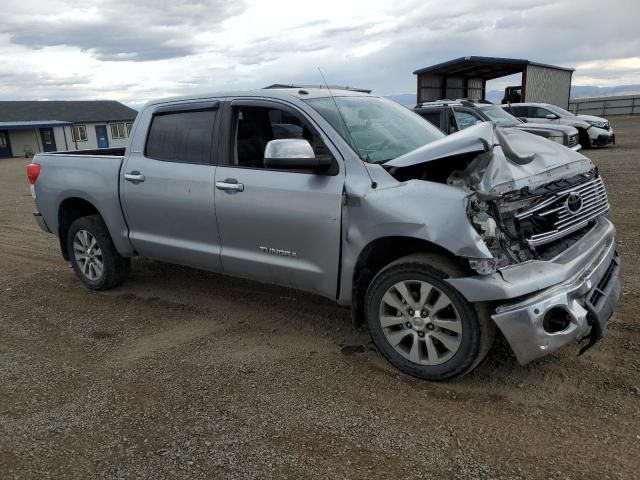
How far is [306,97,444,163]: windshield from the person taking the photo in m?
3.88

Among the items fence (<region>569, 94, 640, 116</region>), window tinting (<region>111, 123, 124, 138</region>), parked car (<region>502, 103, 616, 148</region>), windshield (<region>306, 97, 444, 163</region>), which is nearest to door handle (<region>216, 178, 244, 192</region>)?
windshield (<region>306, 97, 444, 163</region>)

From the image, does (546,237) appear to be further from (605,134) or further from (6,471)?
(605,134)

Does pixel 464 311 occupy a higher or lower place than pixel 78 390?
higher

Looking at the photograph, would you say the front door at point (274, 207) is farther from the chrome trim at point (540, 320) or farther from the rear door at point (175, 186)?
the chrome trim at point (540, 320)

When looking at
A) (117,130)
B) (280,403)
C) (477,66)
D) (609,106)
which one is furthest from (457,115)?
(117,130)

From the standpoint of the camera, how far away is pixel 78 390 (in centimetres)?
362

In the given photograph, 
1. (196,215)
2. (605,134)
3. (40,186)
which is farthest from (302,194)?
(605,134)

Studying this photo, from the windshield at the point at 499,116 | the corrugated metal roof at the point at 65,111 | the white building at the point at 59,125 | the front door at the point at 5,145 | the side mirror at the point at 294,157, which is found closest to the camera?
the side mirror at the point at 294,157

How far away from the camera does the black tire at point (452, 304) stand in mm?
3174

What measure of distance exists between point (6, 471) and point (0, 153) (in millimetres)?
46961

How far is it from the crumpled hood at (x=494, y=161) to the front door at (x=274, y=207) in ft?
1.87

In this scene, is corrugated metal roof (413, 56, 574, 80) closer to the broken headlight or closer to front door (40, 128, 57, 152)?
the broken headlight

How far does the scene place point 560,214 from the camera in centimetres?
345

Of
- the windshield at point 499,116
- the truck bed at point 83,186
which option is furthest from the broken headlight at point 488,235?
the windshield at point 499,116
